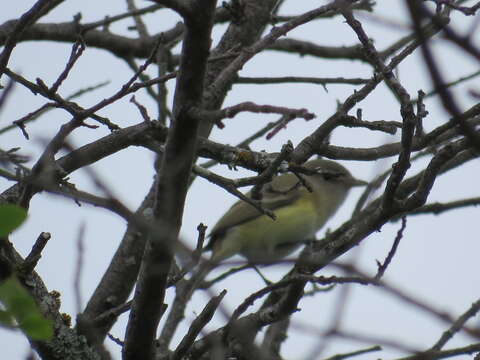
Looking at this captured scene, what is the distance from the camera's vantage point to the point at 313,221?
329 inches

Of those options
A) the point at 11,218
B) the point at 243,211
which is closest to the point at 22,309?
the point at 11,218

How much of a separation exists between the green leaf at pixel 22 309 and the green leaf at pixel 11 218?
12cm

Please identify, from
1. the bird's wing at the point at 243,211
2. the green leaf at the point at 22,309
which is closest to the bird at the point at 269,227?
the bird's wing at the point at 243,211

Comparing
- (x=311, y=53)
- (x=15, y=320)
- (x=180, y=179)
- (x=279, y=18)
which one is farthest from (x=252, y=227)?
(x=15, y=320)

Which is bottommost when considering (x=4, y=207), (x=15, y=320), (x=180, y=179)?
(x=15, y=320)

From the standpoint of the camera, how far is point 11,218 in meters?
1.76

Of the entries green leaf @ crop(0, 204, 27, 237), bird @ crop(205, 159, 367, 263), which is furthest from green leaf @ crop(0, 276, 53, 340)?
bird @ crop(205, 159, 367, 263)

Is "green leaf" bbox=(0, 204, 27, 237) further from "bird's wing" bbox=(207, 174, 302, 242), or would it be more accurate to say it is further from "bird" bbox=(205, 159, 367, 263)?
"bird's wing" bbox=(207, 174, 302, 242)

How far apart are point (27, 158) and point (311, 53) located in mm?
3398

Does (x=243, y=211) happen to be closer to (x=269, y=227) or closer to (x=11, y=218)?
(x=269, y=227)

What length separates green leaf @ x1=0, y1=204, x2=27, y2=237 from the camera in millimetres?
1760

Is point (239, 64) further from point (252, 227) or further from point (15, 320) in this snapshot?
point (252, 227)

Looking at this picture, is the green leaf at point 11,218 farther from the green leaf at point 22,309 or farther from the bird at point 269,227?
the bird at point 269,227

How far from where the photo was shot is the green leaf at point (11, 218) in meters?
1.76
